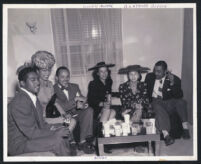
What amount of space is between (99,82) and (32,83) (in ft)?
2.11

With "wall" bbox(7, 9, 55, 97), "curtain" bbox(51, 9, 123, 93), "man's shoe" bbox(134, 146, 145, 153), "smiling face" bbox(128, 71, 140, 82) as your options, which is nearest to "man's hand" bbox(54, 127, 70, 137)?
"curtain" bbox(51, 9, 123, 93)

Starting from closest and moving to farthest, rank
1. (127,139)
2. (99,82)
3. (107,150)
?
(127,139) → (107,150) → (99,82)

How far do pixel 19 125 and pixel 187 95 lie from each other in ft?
5.21

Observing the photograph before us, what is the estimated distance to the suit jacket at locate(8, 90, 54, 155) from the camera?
9.11 feet

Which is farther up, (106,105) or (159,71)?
(159,71)

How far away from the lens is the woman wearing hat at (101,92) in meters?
2.92

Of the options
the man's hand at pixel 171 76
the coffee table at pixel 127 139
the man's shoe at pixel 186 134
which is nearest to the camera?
the coffee table at pixel 127 139

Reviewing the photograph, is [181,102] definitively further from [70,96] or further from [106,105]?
[70,96]

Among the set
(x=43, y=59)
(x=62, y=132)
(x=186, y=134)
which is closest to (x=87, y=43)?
(x=43, y=59)

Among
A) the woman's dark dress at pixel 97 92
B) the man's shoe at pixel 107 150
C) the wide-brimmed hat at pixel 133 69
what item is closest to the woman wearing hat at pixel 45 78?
the woman's dark dress at pixel 97 92

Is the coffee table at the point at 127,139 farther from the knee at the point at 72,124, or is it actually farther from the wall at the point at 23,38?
the wall at the point at 23,38

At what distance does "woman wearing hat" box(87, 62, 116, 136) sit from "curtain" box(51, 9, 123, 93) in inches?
2.0

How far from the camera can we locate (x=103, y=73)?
9.75ft

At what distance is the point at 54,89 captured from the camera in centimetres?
294
